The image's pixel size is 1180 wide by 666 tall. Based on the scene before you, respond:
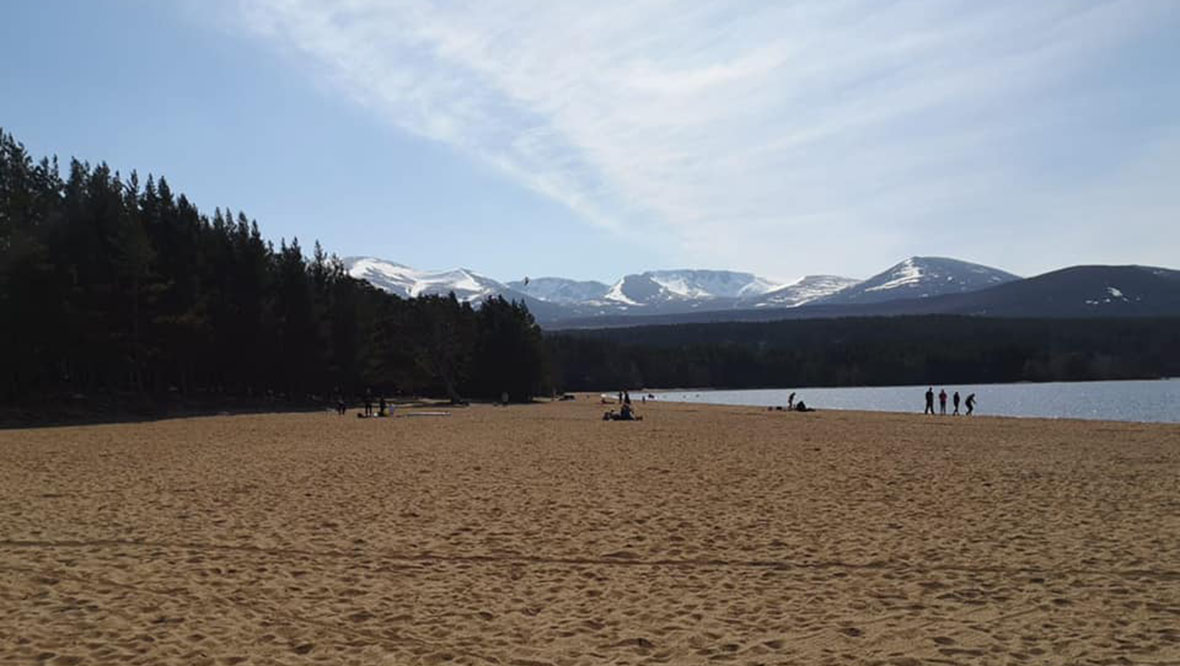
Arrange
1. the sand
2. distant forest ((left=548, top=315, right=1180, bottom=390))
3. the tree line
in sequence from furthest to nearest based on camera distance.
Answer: distant forest ((left=548, top=315, right=1180, bottom=390)) < the tree line < the sand

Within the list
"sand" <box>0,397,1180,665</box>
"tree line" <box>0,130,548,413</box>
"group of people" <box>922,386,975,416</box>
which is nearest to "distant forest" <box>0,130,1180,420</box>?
"tree line" <box>0,130,548,413</box>

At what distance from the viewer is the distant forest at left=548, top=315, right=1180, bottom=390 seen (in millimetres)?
159500

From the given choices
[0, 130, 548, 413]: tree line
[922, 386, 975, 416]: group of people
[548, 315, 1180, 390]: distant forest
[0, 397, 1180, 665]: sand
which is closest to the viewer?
[0, 397, 1180, 665]: sand

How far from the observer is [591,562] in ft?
34.1

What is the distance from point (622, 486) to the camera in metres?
17.2

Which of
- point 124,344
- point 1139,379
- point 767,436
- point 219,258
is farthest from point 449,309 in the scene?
point 1139,379

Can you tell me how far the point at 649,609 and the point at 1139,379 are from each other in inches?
7214

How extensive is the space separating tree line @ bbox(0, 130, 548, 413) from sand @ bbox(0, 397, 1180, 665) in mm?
26069

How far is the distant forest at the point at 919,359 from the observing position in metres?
160

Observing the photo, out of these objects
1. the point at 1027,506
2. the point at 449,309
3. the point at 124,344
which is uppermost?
the point at 449,309

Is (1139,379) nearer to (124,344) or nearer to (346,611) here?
(124,344)

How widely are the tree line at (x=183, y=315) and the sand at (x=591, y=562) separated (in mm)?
26069

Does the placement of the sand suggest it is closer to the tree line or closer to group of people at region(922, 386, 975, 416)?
the tree line

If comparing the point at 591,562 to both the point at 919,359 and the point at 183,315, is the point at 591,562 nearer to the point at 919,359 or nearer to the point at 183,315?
the point at 183,315
